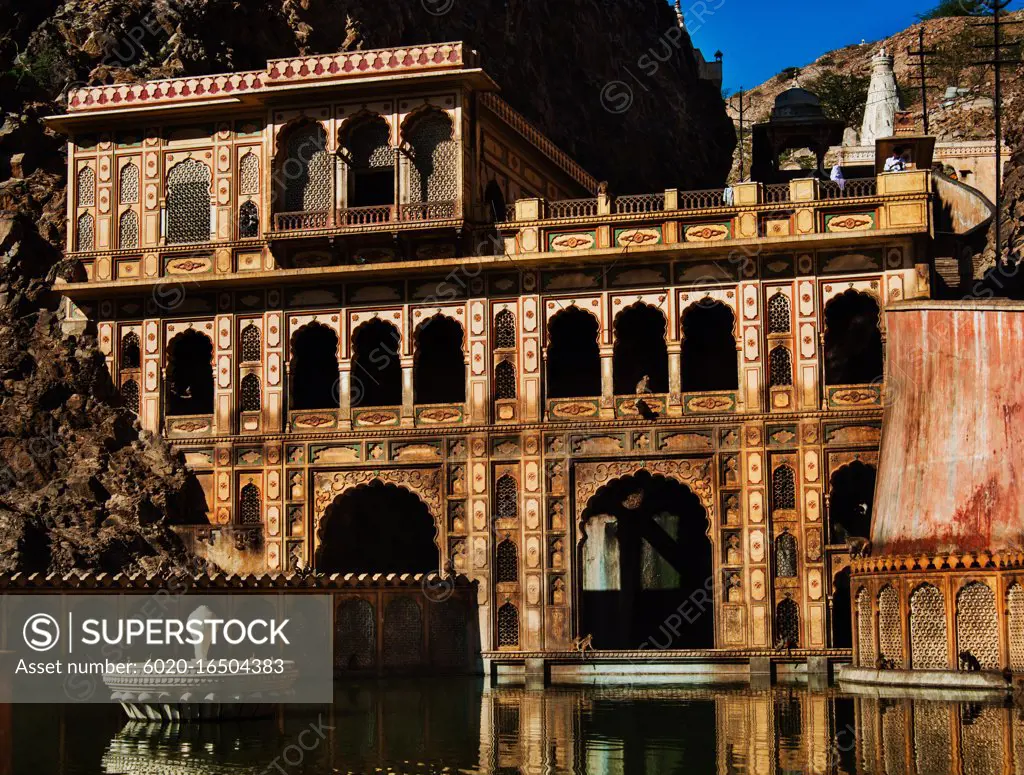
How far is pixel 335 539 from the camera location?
125 feet

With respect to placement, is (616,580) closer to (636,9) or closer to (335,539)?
(335,539)

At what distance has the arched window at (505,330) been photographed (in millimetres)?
36906

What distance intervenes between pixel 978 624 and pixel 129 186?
868 inches

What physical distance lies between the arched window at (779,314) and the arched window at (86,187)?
15.9 metres

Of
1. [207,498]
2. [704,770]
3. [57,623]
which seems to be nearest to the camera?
[704,770]

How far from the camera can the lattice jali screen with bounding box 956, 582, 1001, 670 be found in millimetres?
27156

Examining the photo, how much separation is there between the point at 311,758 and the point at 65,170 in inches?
965

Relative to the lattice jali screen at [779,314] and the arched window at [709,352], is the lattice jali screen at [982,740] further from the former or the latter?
the arched window at [709,352]

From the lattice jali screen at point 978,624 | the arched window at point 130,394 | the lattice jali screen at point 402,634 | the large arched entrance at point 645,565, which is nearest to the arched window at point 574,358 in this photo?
the large arched entrance at point 645,565

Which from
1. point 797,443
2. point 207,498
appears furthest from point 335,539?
point 797,443

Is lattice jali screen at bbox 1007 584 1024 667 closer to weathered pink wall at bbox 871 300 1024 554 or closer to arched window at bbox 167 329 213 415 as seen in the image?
weathered pink wall at bbox 871 300 1024 554

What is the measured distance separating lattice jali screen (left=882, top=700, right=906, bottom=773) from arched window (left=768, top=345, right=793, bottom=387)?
9971mm

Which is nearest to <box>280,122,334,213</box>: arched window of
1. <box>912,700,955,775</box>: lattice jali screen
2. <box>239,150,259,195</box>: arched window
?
<box>239,150,259,195</box>: arched window

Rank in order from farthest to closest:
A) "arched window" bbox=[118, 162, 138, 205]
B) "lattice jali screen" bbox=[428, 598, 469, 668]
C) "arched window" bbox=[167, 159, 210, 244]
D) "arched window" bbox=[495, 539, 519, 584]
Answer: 1. "arched window" bbox=[118, 162, 138, 205]
2. "arched window" bbox=[167, 159, 210, 244]
3. "arched window" bbox=[495, 539, 519, 584]
4. "lattice jali screen" bbox=[428, 598, 469, 668]
